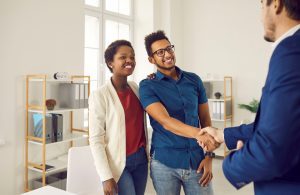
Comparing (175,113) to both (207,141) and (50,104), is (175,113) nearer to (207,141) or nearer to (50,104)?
(207,141)

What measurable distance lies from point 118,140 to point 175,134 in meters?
0.33

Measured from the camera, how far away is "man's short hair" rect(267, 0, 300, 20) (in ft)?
2.90

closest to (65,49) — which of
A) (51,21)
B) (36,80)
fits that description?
(51,21)

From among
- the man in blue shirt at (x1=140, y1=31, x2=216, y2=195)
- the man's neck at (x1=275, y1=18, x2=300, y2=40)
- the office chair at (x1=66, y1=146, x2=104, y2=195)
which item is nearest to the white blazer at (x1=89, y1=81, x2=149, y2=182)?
the man in blue shirt at (x1=140, y1=31, x2=216, y2=195)

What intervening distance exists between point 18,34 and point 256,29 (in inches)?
141

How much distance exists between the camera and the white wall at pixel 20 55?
308cm

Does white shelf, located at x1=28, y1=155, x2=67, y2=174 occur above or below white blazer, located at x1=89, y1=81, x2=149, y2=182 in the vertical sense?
below

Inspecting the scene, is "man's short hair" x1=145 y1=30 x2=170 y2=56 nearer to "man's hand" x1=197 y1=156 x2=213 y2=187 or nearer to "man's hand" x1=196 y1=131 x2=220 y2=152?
"man's hand" x1=196 y1=131 x2=220 y2=152

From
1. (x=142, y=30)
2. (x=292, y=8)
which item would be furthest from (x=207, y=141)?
(x=142, y=30)

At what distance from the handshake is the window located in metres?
3.04

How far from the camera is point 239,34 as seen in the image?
16.6ft

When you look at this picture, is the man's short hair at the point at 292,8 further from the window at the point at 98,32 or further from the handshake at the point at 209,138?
the window at the point at 98,32

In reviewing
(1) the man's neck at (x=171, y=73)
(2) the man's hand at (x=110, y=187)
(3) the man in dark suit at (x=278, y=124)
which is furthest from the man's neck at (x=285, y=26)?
(2) the man's hand at (x=110, y=187)

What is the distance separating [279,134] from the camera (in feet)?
2.62
